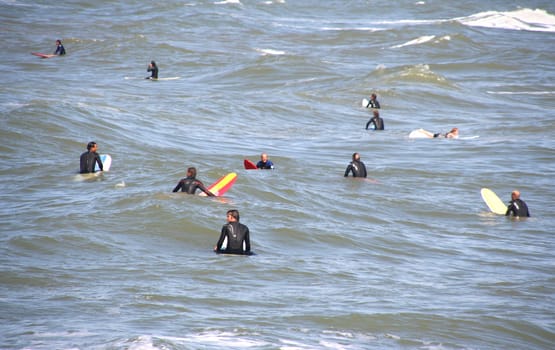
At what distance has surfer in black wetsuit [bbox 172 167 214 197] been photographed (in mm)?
15930

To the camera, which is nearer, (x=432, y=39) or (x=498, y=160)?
(x=498, y=160)

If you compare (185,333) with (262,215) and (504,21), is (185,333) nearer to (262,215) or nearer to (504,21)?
(262,215)

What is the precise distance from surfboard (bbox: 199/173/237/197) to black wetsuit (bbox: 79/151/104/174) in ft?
9.69

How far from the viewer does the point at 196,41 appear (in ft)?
170

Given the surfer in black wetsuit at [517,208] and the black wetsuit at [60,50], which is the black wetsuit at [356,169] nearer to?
the surfer in black wetsuit at [517,208]

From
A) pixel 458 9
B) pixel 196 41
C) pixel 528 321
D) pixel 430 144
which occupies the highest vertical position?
pixel 458 9

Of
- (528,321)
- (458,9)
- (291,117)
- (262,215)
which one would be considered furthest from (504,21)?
(528,321)

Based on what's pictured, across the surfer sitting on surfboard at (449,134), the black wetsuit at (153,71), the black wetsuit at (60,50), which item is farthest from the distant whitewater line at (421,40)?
the surfer sitting on surfboard at (449,134)

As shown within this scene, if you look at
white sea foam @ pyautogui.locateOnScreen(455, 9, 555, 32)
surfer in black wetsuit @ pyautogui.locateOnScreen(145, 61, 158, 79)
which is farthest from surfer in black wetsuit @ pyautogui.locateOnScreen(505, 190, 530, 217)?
white sea foam @ pyautogui.locateOnScreen(455, 9, 555, 32)

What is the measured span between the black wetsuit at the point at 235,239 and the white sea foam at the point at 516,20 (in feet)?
183

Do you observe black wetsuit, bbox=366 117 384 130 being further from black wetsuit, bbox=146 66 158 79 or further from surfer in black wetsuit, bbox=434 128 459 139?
black wetsuit, bbox=146 66 158 79

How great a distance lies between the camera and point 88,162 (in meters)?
18.4

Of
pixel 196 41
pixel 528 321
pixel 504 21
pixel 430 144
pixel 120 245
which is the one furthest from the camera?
pixel 504 21

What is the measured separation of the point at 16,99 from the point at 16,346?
2039 cm
